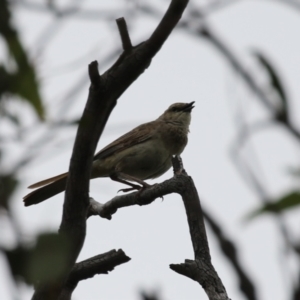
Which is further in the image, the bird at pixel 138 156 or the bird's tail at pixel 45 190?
the bird at pixel 138 156

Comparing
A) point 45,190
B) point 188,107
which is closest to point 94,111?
point 45,190

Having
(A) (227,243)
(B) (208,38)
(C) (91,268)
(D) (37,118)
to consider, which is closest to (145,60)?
(B) (208,38)

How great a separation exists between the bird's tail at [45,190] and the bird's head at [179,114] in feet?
6.32

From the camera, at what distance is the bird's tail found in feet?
21.4

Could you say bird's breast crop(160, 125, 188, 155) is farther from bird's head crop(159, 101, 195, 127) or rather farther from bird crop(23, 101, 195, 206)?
bird's head crop(159, 101, 195, 127)

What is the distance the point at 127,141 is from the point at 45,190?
1.39 meters

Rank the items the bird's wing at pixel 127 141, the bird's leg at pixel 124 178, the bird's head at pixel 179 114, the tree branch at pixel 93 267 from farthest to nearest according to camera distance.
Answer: the bird's head at pixel 179 114
the bird's wing at pixel 127 141
the bird's leg at pixel 124 178
the tree branch at pixel 93 267

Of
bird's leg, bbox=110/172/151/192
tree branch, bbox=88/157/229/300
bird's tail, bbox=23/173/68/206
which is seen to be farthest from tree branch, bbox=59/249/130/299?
bird's leg, bbox=110/172/151/192

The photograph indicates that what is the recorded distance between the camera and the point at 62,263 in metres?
1.30

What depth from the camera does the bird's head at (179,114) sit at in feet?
26.0

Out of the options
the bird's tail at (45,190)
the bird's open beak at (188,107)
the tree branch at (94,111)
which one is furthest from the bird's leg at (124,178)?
the tree branch at (94,111)

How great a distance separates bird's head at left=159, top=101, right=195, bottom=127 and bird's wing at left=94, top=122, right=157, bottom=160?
1.35 feet

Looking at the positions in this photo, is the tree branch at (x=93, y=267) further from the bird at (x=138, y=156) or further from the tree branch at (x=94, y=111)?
the bird at (x=138, y=156)

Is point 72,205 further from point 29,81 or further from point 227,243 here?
point 227,243
